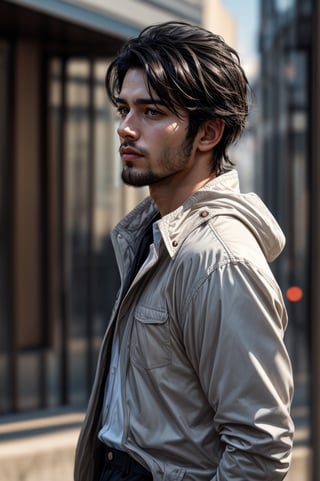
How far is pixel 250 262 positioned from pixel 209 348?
0.18 m

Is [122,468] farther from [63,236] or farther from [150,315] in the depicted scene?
[63,236]

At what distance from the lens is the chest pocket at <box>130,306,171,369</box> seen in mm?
1893

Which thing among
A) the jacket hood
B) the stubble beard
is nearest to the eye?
the stubble beard

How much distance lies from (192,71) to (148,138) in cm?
17

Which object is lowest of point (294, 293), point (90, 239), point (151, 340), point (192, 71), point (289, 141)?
point (294, 293)

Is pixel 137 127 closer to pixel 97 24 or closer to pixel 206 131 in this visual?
pixel 206 131

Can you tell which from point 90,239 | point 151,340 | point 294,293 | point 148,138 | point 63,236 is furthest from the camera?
point 90,239

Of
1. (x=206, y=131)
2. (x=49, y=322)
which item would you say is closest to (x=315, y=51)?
(x=206, y=131)

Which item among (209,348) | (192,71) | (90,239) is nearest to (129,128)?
(192,71)

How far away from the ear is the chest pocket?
0.38m

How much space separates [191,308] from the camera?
1.83 m

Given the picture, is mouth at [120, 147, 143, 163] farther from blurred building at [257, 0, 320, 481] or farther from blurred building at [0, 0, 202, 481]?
blurred building at [257, 0, 320, 481]

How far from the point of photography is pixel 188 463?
1.90m

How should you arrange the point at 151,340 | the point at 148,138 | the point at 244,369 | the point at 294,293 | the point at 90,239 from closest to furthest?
the point at 244,369 → the point at 151,340 → the point at 148,138 → the point at 294,293 → the point at 90,239
